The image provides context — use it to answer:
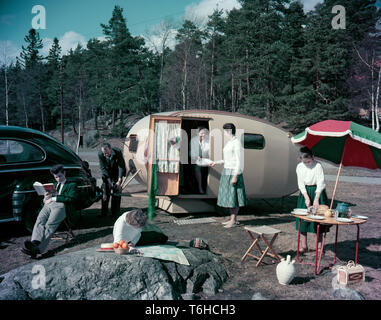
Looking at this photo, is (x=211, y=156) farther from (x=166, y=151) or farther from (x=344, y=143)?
(x=344, y=143)

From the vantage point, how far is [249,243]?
6137mm

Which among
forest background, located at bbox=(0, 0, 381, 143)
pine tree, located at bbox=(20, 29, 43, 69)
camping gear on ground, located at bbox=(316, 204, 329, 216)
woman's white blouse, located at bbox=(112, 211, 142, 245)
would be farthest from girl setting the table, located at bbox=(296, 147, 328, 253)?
pine tree, located at bbox=(20, 29, 43, 69)

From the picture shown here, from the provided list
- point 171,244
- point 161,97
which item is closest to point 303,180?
point 171,244

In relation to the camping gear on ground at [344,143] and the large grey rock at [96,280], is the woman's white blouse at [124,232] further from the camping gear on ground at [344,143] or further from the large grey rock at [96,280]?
the camping gear on ground at [344,143]

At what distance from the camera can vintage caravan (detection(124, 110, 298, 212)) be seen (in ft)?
25.4

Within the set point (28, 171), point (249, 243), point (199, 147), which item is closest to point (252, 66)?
point (199, 147)

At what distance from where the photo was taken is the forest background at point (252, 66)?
25.4 m

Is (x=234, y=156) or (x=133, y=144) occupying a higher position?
(x=133, y=144)

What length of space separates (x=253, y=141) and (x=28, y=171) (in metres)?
5.28

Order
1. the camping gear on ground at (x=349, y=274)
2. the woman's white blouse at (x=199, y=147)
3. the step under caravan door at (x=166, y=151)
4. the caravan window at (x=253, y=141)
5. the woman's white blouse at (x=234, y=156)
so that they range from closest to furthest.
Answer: the camping gear on ground at (x=349, y=274) < the woman's white blouse at (x=234, y=156) < the step under caravan door at (x=166, y=151) < the woman's white blouse at (x=199, y=147) < the caravan window at (x=253, y=141)

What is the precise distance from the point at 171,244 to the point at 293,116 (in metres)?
23.6

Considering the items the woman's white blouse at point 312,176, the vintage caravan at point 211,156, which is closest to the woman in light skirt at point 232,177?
the vintage caravan at point 211,156

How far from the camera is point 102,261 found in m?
3.96

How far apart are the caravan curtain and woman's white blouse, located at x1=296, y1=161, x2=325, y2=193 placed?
323cm
